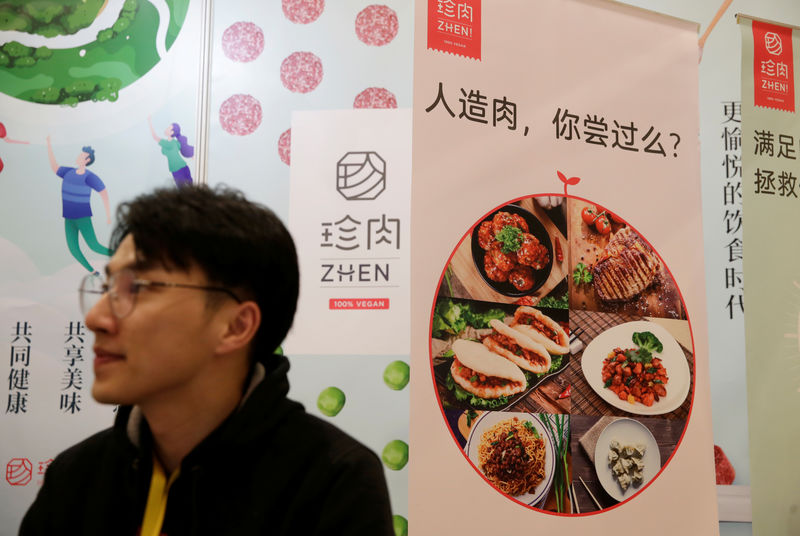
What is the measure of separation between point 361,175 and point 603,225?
100cm

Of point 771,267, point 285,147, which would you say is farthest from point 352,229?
point 771,267

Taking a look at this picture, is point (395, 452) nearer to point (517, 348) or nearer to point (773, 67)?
point (517, 348)

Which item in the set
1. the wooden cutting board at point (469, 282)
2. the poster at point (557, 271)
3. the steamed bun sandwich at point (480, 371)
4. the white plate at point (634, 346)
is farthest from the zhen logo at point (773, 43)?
the steamed bun sandwich at point (480, 371)

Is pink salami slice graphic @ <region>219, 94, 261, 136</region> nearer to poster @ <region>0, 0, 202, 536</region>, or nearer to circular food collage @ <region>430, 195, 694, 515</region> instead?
poster @ <region>0, 0, 202, 536</region>

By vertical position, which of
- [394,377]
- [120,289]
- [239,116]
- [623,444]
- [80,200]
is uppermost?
[239,116]

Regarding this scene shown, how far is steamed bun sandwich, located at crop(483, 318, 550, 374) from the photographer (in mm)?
1929

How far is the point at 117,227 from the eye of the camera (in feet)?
4.30

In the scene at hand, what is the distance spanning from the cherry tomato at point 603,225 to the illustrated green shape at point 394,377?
0.93 metres

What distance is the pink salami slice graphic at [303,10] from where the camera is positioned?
283 centimetres

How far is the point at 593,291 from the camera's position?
206cm

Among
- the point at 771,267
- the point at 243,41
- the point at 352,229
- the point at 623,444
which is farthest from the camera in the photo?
the point at 243,41

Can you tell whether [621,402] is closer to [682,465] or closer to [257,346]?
[682,465]

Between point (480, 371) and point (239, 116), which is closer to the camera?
point (480, 371)

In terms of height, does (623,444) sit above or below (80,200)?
below
